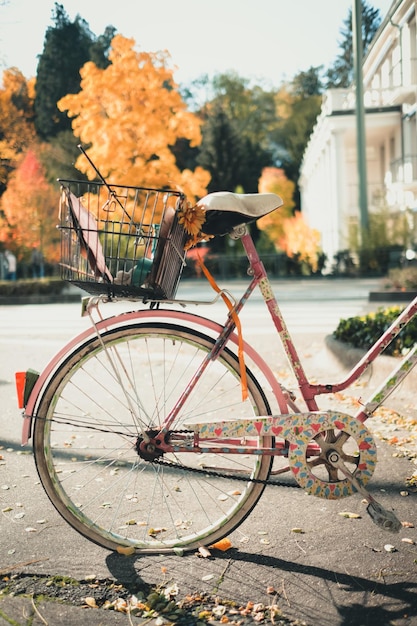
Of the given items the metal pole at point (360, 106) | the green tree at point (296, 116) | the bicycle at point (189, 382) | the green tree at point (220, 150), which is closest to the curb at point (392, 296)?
the metal pole at point (360, 106)

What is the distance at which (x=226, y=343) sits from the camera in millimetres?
3068

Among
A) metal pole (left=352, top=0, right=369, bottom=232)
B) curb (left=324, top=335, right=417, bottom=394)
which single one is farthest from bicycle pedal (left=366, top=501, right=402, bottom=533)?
metal pole (left=352, top=0, right=369, bottom=232)

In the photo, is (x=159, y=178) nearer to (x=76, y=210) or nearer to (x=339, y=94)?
(x=339, y=94)

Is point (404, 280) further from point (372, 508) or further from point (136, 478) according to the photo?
point (372, 508)

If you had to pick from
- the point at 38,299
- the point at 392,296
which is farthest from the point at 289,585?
the point at 38,299

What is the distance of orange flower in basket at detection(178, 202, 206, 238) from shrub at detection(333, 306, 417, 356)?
400cm

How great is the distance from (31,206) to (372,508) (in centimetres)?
2391

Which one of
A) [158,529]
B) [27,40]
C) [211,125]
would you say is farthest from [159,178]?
[211,125]

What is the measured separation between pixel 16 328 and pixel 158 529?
9.18 metres

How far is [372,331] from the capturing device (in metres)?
7.16

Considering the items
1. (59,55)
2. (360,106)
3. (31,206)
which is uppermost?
(360,106)

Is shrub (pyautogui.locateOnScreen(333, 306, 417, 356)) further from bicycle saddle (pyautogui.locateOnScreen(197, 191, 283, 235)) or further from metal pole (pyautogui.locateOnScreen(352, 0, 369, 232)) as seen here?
metal pole (pyautogui.locateOnScreen(352, 0, 369, 232))

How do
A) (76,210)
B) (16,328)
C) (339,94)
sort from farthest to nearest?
(339,94) < (16,328) < (76,210)

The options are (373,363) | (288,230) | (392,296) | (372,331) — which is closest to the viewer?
(373,363)
